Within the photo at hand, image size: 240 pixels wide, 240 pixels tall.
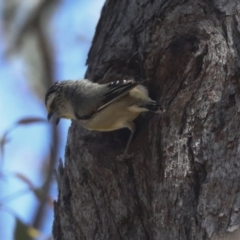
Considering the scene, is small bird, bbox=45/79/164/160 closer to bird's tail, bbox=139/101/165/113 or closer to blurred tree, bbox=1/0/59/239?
bird's tail, bbox=139/101/165/113

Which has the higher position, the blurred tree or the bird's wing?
the blurred tree

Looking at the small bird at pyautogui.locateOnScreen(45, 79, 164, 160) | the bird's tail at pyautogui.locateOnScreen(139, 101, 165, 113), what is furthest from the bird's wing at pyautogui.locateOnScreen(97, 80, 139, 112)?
the bird's tail at pyautogui.locateOnScreen(139, 101, 165, 113)

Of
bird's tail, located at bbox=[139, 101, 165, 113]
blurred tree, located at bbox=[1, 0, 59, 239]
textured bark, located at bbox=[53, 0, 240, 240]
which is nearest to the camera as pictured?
textured bark, located at bbox=[53, 0, 240, 240]

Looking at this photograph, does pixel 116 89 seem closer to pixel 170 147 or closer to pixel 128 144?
pixel 128 144

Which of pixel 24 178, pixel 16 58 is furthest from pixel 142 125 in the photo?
pixel 16 58

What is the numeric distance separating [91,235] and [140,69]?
0.85 meters

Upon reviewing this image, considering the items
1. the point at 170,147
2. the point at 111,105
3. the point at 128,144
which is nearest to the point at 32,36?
the point at 111,105

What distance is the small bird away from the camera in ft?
10.0

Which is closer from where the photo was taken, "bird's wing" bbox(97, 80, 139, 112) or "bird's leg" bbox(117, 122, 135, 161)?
"bird's leg" bbox(117, 122, 135, 161)

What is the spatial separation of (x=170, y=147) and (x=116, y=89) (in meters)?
0.46

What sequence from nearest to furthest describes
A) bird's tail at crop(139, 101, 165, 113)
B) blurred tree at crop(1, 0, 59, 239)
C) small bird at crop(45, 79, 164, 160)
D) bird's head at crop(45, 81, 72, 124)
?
1. bird's tail at crop(139, 101, 165, 113)
2. small bird at crop(45, 79, 164, 160)
3. bird's head at crop(45, 81, 72, 124)
4. blurred tree at crop(1, 0, 59, 239)

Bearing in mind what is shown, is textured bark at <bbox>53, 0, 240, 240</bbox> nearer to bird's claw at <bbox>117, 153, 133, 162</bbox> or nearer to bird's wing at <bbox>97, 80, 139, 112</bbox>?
bird's claw at <bbox>117, 153, 133, 162</bbox>

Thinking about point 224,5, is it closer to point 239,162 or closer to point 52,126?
point 239,162

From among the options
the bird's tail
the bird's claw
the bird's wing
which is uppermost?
the bird's wing
